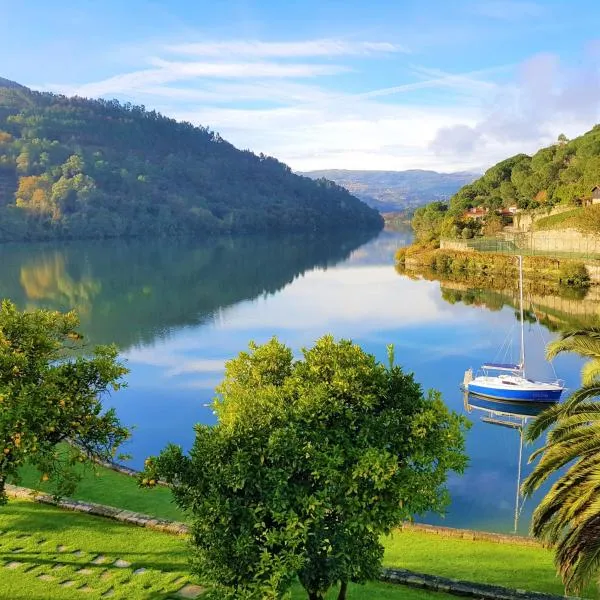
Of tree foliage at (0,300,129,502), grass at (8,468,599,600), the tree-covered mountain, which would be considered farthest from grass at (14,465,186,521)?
the tree-covered mountain

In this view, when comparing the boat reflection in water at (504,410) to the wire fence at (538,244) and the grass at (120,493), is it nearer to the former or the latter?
the grass at (120,493)

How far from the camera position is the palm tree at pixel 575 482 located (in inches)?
344

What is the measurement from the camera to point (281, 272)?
84.7 m

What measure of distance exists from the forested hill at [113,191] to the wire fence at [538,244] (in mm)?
80747

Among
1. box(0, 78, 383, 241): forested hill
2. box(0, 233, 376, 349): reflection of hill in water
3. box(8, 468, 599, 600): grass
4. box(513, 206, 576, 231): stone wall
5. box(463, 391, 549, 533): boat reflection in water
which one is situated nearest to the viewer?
box(8, 468, 599, 600): grass

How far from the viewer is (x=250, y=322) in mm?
50688

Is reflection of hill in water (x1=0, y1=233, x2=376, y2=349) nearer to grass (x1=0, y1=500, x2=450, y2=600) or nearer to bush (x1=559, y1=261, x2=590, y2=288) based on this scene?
bush (x1=559, y1=261, x2=590, y2=288)

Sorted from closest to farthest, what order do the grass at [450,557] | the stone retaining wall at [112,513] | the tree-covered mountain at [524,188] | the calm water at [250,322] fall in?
1. the grass at [450,557]
2. the stone retaining wall at [112,513]
3. the calm water at [250,322]
4. the tree-covered mountain at [524,188]

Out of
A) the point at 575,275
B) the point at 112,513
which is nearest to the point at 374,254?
the point at 575,275

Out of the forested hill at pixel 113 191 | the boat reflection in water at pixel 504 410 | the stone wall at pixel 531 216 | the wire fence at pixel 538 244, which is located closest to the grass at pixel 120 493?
the boat reflection in water at pixel 504 410

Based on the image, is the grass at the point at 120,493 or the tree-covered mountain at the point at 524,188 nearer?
the grass at the point at 120,493

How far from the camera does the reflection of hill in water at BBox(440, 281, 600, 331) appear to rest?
46656mm

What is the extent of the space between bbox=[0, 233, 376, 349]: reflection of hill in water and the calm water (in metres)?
0.17

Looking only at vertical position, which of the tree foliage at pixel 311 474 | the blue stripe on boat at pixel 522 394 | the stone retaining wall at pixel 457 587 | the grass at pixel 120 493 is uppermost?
the tree foliage at pixel 311 474
